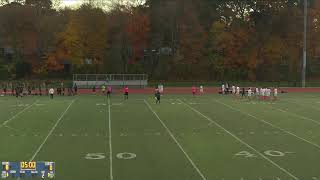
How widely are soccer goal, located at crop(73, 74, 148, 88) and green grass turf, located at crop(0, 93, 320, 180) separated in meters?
17.5

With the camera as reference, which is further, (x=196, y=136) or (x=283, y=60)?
(x=283, y=60)

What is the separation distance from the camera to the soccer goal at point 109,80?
2103 inches

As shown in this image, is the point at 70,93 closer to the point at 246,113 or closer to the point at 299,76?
the point at 246,113

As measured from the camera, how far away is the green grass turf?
1634 cm

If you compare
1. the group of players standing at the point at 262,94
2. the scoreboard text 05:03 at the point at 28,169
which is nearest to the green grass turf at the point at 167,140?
the scoreboard text 05:03 at the point at 28,169

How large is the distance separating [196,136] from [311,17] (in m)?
47.7

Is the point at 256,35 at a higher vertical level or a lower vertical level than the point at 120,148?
higher

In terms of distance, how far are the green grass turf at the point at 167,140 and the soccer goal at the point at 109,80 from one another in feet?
57.3

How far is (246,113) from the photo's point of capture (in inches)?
1237

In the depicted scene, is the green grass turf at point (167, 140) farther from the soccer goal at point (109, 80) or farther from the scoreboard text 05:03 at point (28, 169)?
the soccer goal at point (109, 80)

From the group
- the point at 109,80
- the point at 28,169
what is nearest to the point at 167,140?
the point at 28,169

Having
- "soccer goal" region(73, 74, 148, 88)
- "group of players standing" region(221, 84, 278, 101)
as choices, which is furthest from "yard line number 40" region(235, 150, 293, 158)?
"soccer goal" region(73, 74, 148, 88)

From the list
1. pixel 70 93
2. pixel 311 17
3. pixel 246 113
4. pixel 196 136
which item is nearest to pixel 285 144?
pixel 196 136

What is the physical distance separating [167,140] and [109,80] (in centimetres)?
3315
